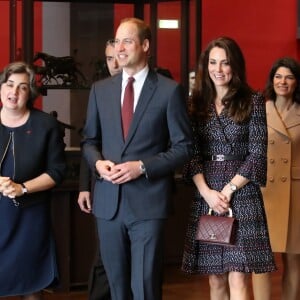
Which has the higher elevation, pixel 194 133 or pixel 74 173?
pixel 194 133

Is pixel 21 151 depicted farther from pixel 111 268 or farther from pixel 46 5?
pixel 46 5

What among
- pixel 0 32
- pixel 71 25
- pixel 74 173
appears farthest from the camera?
pixel 0 32

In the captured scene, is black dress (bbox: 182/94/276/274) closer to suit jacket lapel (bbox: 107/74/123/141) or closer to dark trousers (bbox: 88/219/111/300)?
suit jacket lapel (bbox: 107/74/123/141)

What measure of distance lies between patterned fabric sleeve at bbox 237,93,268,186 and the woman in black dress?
85 cm

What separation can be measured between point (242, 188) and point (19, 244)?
3.40ft

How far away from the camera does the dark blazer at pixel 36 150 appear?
3.33 metres

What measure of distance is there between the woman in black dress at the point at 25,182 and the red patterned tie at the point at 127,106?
1.30 feet

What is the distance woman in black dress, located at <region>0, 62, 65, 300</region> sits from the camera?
3326 millimetres

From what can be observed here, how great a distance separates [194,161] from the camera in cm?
345

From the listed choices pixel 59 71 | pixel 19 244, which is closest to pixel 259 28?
pixel 59 71

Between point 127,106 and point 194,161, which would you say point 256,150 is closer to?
point 194,161

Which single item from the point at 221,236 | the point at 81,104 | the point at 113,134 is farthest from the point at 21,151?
the point at 81,104

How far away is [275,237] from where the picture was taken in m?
4.14

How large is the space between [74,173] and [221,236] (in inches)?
78.1
